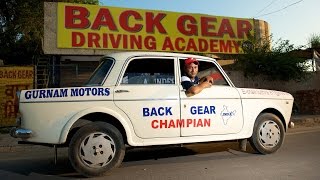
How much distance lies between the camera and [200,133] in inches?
254

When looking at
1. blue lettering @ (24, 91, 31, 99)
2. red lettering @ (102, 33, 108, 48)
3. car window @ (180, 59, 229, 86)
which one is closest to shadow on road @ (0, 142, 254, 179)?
blue lettering @ (24, 91, 31, 99)

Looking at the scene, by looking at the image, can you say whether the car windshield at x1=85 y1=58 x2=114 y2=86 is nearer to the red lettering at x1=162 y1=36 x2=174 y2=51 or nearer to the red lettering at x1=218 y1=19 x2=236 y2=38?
the red lettering at x1=162 y1=36 x2=174 y2=51

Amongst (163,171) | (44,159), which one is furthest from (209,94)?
(44,159)

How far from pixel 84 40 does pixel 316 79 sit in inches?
371

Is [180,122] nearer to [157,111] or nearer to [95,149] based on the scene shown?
[157,111]

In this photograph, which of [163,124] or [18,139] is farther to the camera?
[18,139]

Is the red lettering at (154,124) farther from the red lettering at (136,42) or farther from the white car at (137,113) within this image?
the red lettering at (136,42)

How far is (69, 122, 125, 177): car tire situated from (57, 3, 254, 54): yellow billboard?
8.33 metres

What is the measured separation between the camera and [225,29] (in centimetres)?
1582

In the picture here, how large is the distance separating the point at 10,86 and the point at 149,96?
8.72 metres

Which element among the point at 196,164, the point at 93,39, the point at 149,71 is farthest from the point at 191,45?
the point at 196,164

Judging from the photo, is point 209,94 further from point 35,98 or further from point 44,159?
point 44,159

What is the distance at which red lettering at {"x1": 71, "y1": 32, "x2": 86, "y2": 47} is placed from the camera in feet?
44.7

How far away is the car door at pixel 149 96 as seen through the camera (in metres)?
6.04
